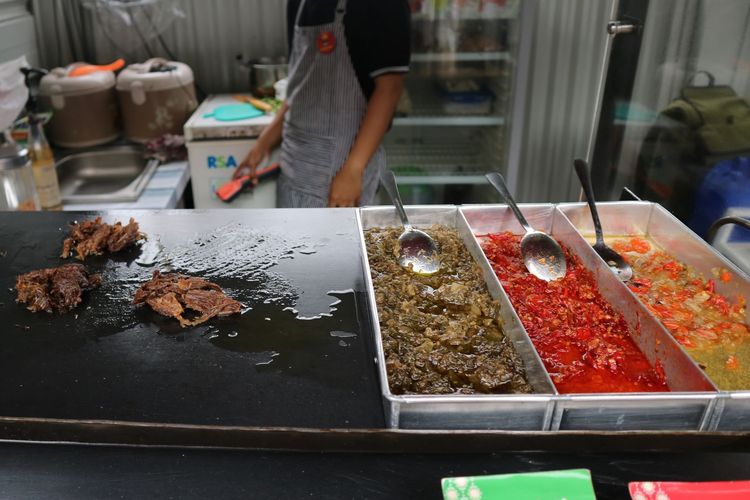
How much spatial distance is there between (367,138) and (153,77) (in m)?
1.67

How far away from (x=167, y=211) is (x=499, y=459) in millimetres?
1259

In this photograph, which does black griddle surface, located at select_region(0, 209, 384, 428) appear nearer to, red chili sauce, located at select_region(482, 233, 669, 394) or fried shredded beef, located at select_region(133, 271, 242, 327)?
fried shredded beef, located at select_region(133, 271, 242, 327)

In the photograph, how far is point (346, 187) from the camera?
9.08 feet

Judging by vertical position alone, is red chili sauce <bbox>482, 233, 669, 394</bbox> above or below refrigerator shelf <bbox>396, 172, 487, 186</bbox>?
above

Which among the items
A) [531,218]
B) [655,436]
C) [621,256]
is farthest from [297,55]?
[655,436]

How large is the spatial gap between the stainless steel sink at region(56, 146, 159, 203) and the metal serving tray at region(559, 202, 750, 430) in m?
2.41

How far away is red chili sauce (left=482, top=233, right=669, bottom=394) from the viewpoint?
3.78 ft

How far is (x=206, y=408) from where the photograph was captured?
1.03 meters

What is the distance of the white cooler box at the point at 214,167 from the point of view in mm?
3387

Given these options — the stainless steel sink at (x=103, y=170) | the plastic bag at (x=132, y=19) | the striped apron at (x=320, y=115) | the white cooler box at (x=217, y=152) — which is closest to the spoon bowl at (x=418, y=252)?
the striped apron at (x=320, y=115)

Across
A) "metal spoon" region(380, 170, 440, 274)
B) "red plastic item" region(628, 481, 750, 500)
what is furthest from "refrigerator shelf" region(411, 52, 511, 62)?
"red plastic item" region(628, 481, 750, 500)

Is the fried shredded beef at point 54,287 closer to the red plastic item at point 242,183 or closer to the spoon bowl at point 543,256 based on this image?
the spoon bowl at point 543,256

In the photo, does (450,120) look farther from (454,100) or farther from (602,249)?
(602,249)

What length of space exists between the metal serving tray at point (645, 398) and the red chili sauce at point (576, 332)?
0.03 metres
